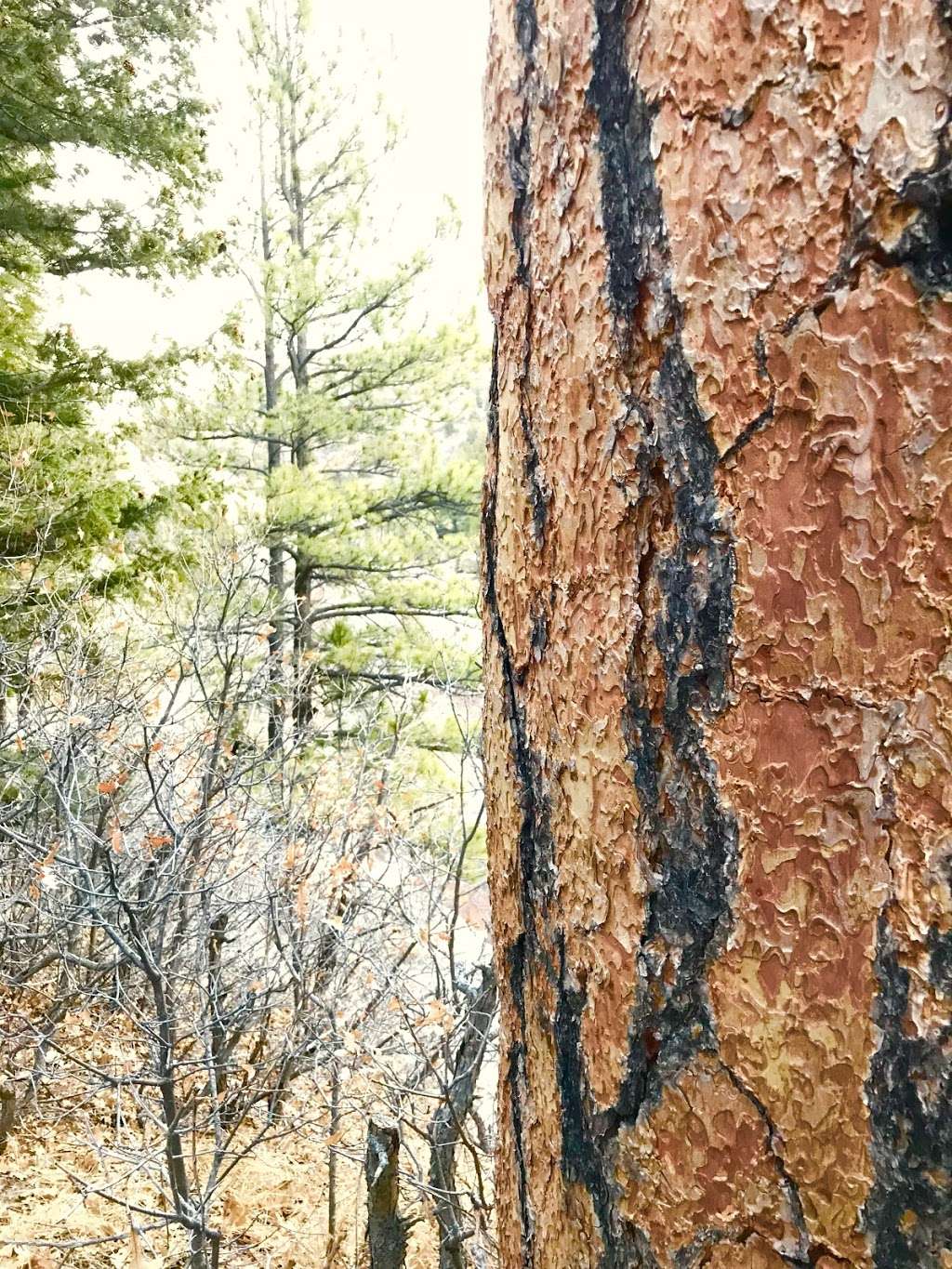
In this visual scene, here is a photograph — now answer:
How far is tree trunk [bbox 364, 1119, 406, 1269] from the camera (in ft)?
9.34

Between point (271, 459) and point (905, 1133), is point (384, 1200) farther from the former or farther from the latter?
point (271, 459)

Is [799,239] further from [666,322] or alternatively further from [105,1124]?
[105,1124]

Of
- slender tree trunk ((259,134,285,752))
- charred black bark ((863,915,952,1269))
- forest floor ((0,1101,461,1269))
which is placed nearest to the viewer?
charred black bark ((863,915,952,1269))

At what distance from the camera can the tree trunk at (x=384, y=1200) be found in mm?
2846

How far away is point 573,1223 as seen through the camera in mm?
532

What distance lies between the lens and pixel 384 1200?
2889 mm

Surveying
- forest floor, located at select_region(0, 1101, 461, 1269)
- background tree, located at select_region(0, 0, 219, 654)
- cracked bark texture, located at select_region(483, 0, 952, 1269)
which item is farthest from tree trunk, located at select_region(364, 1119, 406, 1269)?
background tree, located at select_region(0, 0, 219, 654)

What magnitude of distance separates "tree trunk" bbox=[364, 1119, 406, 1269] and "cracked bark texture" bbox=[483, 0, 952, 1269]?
8.59 feet

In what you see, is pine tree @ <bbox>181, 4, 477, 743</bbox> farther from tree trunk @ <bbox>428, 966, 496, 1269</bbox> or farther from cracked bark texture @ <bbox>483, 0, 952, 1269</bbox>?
cracked bark texture @ <bbox>483, 0, 952, 1269</bbox>

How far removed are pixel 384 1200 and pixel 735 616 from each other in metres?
3.04

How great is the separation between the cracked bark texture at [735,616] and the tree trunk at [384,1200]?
262 cm

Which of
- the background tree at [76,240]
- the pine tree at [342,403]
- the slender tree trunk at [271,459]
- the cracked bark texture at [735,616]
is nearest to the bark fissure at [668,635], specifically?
the cracked bark texture at [735,616]

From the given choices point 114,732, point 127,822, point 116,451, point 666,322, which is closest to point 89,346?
point 116,451

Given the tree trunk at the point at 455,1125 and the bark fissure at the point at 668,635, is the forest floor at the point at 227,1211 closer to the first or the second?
the tree trunk at the point at 455,1125
